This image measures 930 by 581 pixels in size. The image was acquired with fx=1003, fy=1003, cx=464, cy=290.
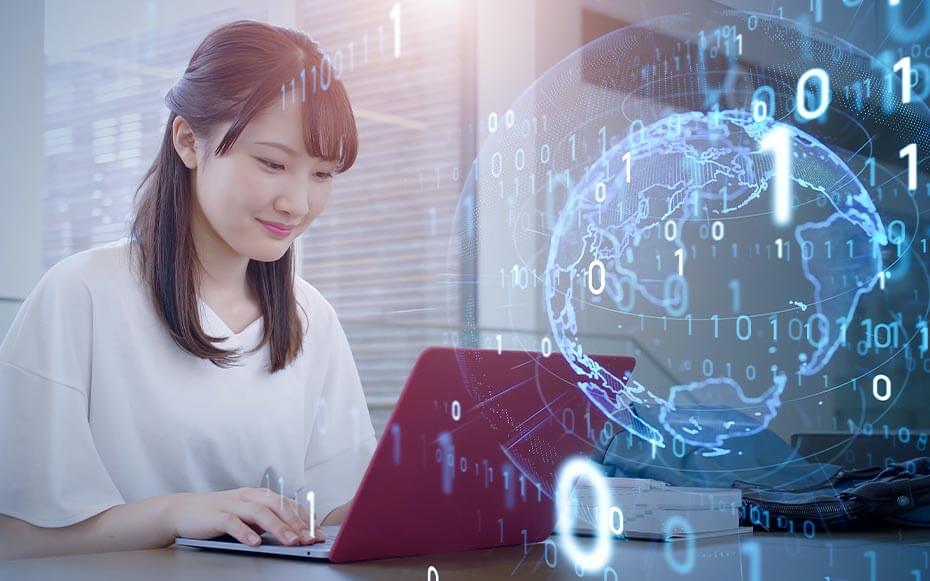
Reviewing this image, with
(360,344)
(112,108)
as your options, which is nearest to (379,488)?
(112,108)

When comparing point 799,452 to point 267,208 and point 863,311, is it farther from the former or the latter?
point 267,208

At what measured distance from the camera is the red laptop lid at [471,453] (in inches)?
25.6

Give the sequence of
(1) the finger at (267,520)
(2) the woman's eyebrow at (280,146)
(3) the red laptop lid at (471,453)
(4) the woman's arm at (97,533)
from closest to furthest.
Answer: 1. (3) the red laptop lid at (471,453)
2. (1) the finger at (267,520)
3. (4) the woman's arm at (97,533)
4. (2) the woman's eyebrow at (280,146)

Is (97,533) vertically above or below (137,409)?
below

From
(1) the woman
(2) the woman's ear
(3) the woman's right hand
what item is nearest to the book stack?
(3) the woman's right hand

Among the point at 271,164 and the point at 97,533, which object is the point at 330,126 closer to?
the point at 271,164

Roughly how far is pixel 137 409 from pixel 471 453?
0.52m

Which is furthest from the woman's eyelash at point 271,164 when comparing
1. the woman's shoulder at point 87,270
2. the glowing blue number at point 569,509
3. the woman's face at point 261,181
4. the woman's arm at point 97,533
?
the glowing blue number at point 569,509

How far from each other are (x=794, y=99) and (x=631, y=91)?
123 millimetres

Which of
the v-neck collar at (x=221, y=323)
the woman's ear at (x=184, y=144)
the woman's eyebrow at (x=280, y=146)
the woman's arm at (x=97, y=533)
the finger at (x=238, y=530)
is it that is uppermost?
the woman's ear at (x=184, y=144)

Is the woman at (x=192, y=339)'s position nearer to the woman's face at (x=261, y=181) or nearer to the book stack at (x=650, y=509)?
the woman's face at (x=261, y=181)

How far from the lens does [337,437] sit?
1234 millimetres

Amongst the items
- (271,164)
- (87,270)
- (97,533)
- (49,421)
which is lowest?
(97,533)

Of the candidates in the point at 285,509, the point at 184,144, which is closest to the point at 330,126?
the point at 184,144
